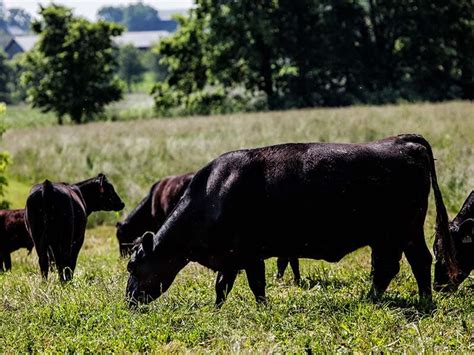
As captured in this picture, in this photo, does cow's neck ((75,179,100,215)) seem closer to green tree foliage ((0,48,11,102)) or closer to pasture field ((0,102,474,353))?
pasture field ((0,102,474,353))

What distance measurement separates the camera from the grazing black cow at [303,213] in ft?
23.6

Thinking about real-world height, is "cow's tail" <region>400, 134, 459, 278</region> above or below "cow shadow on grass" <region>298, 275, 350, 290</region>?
above

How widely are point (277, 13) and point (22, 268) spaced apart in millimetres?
38849

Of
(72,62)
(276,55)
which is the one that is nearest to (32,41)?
(72,62)

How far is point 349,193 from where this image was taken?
7.18 meters

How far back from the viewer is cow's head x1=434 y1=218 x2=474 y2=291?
26.4ft

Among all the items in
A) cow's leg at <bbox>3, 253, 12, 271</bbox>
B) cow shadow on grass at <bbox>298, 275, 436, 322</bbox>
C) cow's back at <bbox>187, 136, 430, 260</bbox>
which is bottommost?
cow's leg at <bbox>3, 253, 12, 271</bbox>

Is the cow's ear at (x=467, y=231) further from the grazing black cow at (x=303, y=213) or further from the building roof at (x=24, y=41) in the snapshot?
the building roof at (x=24, y=41)

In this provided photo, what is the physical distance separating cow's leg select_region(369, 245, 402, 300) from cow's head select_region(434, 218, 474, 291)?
0.84m

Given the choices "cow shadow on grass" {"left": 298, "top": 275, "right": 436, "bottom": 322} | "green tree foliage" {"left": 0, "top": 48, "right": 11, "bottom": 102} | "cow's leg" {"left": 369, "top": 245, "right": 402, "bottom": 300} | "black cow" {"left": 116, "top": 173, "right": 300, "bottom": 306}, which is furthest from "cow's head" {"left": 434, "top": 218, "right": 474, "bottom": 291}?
"green tree foliage" {"left": 0, "top": 48, "right": 11, "bottom": 102}

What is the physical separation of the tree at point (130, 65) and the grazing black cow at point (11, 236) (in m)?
81.5

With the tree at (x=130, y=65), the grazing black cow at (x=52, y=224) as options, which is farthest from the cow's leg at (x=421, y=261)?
the tree at (x=130, y=65)

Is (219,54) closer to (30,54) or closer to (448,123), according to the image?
(30,54)

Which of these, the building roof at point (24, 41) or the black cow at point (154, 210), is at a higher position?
the building roof at point (24, 41)
